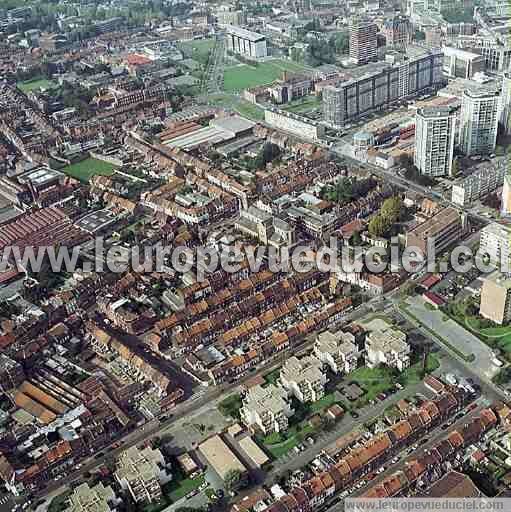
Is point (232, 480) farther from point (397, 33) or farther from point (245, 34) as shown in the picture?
point (397, 33)

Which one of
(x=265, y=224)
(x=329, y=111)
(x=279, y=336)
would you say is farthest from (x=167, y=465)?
(x=329, y=111)

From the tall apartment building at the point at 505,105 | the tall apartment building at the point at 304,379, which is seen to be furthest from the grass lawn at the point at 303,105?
the tall apartment building at the point at 304,379

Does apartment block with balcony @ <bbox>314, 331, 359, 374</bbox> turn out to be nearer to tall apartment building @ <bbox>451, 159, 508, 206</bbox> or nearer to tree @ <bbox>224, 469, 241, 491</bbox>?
tree @ <bbox>224, 469, 241, 491</bbox>

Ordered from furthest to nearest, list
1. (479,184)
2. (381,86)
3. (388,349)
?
(381,86)
(479,184)
(388,349)

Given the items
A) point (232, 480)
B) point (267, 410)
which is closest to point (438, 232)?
point (267, 410)

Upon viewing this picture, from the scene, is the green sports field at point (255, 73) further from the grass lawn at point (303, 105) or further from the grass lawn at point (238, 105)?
the grass lawn at point (303, 105)
